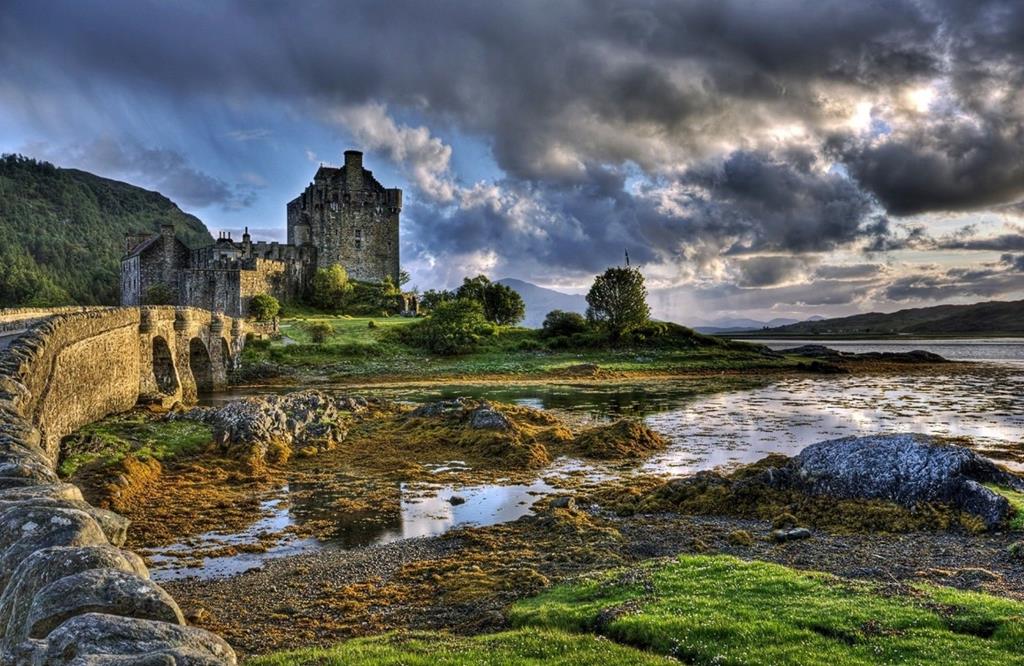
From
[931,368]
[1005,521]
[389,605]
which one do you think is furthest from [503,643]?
[931,368]

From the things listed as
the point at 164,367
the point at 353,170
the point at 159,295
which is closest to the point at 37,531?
the point at 164,367

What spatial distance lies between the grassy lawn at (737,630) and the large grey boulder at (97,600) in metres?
3.42

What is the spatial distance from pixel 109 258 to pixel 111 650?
690 ft

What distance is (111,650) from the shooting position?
5848mm

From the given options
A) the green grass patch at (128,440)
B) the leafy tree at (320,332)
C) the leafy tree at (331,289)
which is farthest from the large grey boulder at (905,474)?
the leafy tree at (331,289)

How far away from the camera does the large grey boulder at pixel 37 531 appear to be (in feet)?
25.9

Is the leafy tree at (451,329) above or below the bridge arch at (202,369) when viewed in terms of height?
above

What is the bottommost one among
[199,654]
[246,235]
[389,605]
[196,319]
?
[389,605]

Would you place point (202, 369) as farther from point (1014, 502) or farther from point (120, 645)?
point (120, 645)

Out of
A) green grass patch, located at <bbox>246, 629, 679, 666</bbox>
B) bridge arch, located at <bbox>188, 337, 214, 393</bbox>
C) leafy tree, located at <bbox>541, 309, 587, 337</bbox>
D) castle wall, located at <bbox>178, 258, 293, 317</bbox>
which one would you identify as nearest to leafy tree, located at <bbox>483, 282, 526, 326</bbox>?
leafy tree, located at <bbox>541, 309, 587, 337</bbox>

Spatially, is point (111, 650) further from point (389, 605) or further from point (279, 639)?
point (389, 605)

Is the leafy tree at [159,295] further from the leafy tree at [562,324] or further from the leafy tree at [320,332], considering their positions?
the leafy tree at [562,324]

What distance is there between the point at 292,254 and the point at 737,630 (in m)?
99.5

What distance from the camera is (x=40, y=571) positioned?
7086mm
